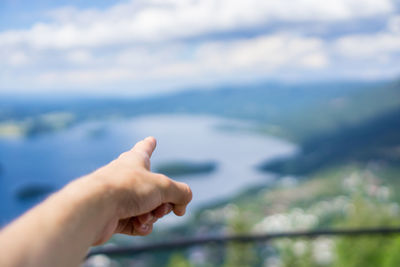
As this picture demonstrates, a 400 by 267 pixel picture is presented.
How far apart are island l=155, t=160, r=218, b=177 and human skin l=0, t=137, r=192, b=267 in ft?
82.6

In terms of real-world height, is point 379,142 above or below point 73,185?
above

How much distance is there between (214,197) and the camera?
3084cm

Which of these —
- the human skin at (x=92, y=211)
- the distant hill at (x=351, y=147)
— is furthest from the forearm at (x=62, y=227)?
the distant hill at (x=351, y=147)

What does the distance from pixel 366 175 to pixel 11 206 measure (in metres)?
27.9

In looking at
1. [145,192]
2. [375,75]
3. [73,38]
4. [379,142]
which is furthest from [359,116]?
[145,192]

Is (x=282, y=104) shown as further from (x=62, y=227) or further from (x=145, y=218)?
(x=62, y=227)

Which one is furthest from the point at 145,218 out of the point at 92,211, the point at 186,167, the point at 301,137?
the point at 301,137

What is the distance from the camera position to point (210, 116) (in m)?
41.7

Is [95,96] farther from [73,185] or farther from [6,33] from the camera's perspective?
[73,185]

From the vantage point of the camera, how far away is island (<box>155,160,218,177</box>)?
91.3ft

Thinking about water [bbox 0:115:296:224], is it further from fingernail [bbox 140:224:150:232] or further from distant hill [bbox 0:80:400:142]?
fingernail [bbox 140:224:150:232]

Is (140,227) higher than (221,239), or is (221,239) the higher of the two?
(221,239)

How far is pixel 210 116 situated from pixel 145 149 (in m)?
41.2

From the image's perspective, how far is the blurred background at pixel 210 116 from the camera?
2583 cm
